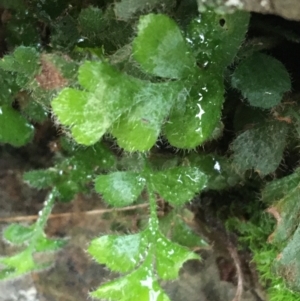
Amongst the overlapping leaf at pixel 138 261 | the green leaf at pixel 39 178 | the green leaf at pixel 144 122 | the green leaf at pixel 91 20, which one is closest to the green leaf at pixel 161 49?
the green leaf at pixel 144 122

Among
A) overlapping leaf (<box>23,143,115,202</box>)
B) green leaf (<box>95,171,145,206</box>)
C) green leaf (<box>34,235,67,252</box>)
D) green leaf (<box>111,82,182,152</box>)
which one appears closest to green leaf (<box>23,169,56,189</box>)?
overlapping leaf (<box>23,143,115,202</box>)

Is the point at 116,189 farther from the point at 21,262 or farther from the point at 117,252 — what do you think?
the point at 21,262

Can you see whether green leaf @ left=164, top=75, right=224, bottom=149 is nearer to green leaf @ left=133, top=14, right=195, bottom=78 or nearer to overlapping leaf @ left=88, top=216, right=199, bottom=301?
green leaf @ left=133, top=14, right=195, bottom=78

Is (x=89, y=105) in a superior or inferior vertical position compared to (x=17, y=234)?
superior

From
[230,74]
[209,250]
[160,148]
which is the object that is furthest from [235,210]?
[230,74]

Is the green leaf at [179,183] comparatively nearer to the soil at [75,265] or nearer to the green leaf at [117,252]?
the green leaf at [117,252]

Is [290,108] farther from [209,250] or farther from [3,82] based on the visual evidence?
[3,82]

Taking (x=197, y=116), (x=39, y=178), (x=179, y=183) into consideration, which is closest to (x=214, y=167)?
(x=179, y=183)

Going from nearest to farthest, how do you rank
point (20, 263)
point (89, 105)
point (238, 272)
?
point (89, 105) < point (20, 263) < point (238, 272)
